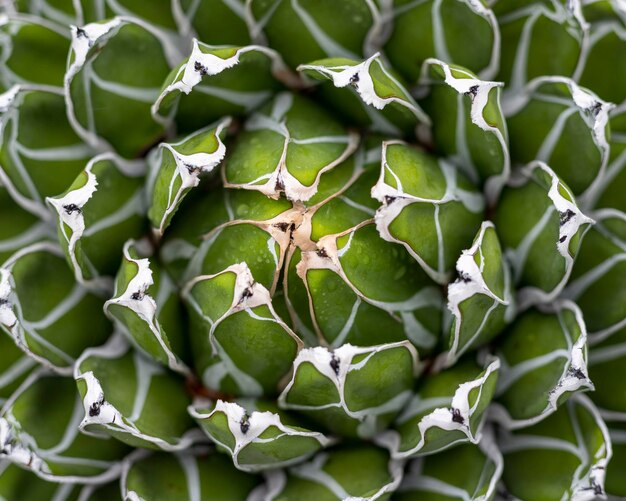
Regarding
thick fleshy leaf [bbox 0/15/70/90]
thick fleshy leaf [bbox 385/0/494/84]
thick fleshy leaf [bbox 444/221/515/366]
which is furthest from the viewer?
thick fleshy leaf [bbox 0/15/70/90]

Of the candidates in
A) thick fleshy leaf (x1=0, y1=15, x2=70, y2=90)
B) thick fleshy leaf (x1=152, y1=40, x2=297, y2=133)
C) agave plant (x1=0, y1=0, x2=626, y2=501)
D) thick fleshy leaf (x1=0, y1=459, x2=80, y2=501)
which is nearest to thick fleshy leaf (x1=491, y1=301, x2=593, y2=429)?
agave plant (x1=0, y1=0, x2=626, y2=501)

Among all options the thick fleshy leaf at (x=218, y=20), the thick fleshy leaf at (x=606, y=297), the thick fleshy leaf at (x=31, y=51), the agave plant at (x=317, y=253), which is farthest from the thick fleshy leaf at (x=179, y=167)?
the thick fleshy leaf at (x=606, y=297)

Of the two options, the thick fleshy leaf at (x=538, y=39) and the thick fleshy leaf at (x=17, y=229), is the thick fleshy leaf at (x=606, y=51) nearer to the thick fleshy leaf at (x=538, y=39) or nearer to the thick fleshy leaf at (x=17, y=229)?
the thick fleshy leaf at (x=538, y=39)

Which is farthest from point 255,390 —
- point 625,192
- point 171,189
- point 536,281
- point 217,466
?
point 625,192

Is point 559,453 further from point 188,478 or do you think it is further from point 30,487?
point 30,487

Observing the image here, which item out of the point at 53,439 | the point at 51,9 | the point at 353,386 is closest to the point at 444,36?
the point at 353,386

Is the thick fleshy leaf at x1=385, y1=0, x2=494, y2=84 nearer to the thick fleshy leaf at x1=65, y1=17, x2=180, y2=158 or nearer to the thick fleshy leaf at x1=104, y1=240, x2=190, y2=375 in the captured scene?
the thick fleshy leaf at x1=65, y1=17, x2=180, y2=158

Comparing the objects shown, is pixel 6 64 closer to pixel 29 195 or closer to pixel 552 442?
pixel 29 195
